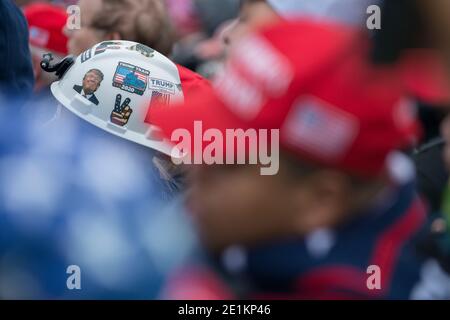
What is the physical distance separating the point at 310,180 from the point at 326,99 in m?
0.11

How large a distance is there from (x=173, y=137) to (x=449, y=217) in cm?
129

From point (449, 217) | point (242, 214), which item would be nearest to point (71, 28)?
point (449, 217)

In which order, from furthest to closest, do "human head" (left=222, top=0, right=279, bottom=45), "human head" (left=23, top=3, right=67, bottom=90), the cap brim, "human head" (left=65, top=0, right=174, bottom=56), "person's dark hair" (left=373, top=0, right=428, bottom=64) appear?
"human head" (left=23, top=3, right=67, bottom=90), "human head" (left=65, top=0, right=174, bottom=56), "human head" (left=222, top=0, right=279, bottom=45), the cap brim, "person's dark hair" (left=373, top=0, right=428, bottom=64)

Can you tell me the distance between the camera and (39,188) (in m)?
1.60

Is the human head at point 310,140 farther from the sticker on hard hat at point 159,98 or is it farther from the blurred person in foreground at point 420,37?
the sticker on hard hat at point 159,98

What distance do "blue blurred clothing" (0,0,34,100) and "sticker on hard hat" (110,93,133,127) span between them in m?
0.26

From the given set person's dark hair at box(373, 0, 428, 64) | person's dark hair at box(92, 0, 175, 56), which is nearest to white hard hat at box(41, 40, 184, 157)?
person's dark hair at box(92, 0, 175, 56)

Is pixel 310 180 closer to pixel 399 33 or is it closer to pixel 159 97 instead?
pixel 399 33

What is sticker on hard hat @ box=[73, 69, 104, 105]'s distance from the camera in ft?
9.52

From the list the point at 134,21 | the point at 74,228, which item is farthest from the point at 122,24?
the point at 74,228

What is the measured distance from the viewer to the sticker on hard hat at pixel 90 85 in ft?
9.52

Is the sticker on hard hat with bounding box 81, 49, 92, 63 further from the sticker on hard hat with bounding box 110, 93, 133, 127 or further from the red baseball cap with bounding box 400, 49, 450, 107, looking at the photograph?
the red baseball cap with bounding box 400, 49, 450, 107

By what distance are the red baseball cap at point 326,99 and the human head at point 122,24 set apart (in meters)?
2.11
